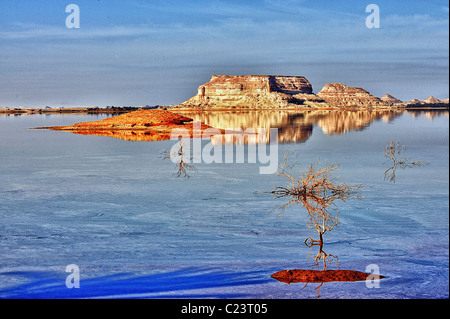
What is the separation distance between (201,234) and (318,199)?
358cm

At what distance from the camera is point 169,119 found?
2159 inches

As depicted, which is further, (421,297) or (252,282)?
(252,282)

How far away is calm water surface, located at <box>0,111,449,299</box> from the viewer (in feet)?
29.8

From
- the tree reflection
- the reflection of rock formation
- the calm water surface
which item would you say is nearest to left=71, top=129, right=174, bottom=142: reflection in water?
the reflection of rock formation

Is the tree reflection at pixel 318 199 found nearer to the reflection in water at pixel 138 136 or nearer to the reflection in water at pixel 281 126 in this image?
the reflection in water at pixel 281 126

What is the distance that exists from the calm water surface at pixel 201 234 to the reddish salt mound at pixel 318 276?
0.70ft

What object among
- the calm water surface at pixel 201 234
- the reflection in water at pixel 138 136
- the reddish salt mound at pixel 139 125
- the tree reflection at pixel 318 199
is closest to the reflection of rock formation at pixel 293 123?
the reddish salt mound at pixel 139 125

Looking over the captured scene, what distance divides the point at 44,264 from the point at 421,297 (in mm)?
6513

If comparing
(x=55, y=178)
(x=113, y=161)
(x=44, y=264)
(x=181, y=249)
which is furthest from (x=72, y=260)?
(x=113, y=161)

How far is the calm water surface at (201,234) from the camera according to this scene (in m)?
9.09

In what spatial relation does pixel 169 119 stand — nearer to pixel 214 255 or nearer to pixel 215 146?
pixel 215 146

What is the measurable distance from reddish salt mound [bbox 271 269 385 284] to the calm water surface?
0.21 meters

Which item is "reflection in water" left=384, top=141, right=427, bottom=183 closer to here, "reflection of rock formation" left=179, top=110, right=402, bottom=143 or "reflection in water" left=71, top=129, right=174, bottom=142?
"reflection of rock formation" left=179, top=110, right=402, bottom=143

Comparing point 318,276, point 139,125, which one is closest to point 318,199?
point 318,276
